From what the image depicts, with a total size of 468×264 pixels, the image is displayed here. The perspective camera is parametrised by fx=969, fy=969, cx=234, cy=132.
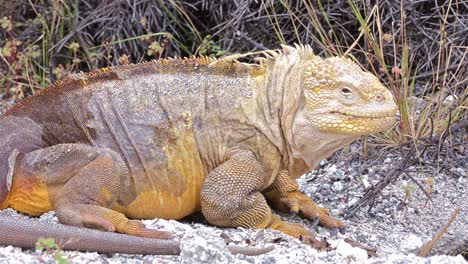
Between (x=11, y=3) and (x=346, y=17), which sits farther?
(x=11, y=3)

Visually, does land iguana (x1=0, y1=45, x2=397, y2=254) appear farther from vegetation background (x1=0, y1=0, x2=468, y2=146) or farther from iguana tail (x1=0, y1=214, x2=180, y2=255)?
vegetation background (x1=0, y1=0, x2=468, y2=146)

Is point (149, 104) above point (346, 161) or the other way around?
above

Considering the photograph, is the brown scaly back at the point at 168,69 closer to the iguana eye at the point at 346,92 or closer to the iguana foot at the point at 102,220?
the iguana eye at the point at 346,92

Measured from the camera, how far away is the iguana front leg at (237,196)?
582 cm

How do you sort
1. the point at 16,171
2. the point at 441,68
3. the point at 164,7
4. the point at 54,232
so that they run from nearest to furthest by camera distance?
the point at 54,232, the point at 16,171, the point at 441,68, the point at 164,7

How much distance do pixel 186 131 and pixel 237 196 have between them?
51 cm

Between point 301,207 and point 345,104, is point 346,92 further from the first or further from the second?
point 301,207

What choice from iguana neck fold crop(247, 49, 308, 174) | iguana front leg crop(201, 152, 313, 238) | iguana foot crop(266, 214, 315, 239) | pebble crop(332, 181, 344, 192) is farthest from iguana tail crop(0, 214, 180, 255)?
pebble crop(332, 181, 344, 192)

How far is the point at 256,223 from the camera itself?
592 cm

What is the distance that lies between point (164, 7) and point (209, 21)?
0.58 meters

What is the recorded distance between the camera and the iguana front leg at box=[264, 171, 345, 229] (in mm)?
6449

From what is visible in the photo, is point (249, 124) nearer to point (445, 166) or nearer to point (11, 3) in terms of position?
point (445, 166)

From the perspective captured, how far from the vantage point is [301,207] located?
652 cm

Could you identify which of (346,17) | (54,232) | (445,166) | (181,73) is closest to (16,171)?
(54,232)
